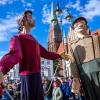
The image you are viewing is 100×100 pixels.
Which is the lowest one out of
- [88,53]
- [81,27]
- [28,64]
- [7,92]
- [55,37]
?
[7,92]

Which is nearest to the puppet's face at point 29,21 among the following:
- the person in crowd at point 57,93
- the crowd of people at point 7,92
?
the crowd of people at point 7,92

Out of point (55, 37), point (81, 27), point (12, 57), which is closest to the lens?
point (12, 57)

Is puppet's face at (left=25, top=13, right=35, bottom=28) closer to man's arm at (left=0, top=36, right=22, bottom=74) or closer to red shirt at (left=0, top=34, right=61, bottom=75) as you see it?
red shirt at (left=0, top=34, right=61, bottom=75)

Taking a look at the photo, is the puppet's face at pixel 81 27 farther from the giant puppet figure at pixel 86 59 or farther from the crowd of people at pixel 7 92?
the crowd of people at pixel 7 92

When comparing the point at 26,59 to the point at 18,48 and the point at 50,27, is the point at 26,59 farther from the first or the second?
the point at 50,27

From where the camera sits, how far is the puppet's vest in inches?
163

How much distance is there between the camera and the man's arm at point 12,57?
3328 mm

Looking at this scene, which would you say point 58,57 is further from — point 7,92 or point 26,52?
point 7,92

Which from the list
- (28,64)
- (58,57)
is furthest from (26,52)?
(58,57)

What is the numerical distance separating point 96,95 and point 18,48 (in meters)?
1.34

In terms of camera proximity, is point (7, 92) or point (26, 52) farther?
point (7, 92)

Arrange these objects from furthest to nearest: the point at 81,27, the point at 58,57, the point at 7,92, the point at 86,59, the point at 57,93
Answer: the point at 57,93, the point at 7,92, the point at 58,57, the point at 81,27, the point at 86,59

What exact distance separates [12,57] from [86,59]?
1.25 m

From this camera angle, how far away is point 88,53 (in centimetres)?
428
